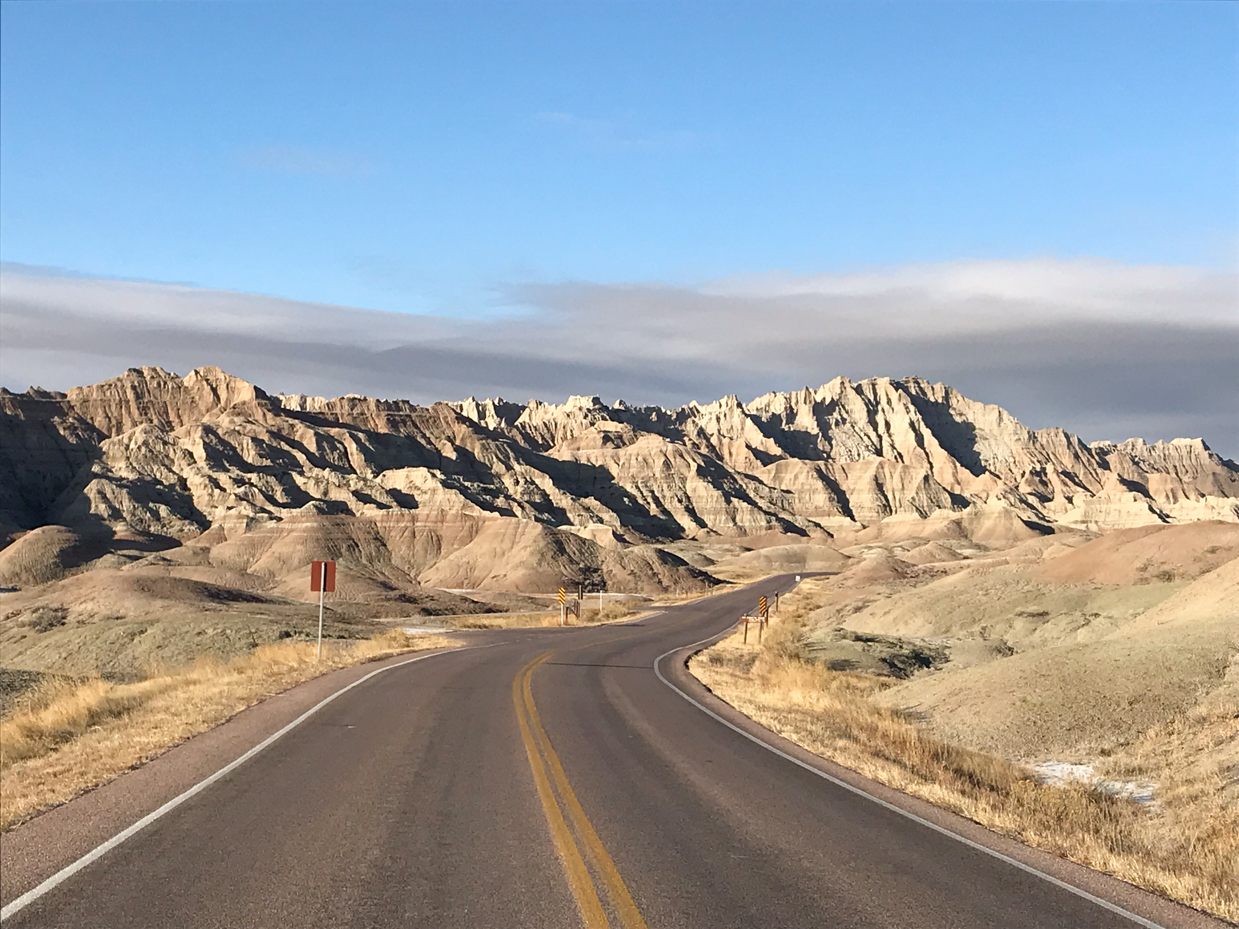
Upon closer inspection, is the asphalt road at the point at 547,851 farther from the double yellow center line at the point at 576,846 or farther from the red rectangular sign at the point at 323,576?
the red rectangular sign at the point at 323,576

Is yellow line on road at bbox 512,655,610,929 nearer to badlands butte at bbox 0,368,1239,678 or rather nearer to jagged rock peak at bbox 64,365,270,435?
badlands butte at bbox 0,368,1239,678

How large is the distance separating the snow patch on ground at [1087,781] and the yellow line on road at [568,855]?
7390 millimetres

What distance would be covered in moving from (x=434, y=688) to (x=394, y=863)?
41.1 feet

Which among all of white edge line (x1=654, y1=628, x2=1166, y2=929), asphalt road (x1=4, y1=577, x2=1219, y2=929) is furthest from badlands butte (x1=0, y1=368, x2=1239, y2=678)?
asphalt road (x1=4, y1=577, x2=1219, y2=929)

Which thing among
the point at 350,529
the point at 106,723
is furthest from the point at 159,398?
the point at 106,723

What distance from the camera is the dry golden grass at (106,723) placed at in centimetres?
1099

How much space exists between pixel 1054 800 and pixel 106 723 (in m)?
13.4

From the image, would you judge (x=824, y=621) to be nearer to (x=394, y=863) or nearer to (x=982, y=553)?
(x=394, y=863)

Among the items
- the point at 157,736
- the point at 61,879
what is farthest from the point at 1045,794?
the point at 157,736

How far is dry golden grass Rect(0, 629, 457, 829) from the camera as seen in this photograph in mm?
10992

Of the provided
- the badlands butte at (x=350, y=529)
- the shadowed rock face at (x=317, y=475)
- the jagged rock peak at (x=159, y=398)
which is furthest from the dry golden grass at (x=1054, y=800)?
the jagged rock peak at (x=159, y=398)

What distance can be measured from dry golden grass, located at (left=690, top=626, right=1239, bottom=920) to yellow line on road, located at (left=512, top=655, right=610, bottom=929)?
13.6 ft

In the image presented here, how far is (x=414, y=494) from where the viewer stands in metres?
133

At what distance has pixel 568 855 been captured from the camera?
836cm
